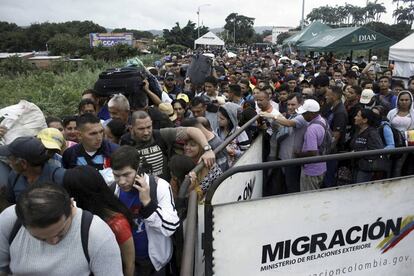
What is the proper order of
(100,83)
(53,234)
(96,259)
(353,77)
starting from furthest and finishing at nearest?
1. (353,77)
2. (100,83)
3. (96,259)
4. (53,234)

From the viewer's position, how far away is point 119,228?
196cm

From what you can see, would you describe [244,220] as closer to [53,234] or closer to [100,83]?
[53,234]

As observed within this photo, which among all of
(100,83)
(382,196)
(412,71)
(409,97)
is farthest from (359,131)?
(412,71)

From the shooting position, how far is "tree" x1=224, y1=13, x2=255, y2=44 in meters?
96.9

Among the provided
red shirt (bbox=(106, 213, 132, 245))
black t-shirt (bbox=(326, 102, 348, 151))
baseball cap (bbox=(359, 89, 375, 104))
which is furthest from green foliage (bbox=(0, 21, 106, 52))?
red shirt (bbox=(106, 213, 132, 245))

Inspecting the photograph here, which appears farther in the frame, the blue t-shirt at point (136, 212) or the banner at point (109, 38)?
the banner at point (109, 38)

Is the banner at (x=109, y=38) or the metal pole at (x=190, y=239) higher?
the banner at (x=109, y=38)

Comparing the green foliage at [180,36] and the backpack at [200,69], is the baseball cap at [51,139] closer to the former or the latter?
the backpack at [200,69]

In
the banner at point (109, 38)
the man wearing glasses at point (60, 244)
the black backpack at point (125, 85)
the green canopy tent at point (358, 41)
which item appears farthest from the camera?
the banner at point (109, 38)

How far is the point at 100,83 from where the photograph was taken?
4484mm

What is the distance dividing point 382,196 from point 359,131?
2051 mm

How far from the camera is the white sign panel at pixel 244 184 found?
2849 millimetres

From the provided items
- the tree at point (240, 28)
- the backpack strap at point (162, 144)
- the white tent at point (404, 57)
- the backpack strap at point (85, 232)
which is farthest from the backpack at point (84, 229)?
the tree at point (240, 28)

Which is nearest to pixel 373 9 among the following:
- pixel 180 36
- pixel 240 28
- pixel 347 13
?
pixel 347 13
